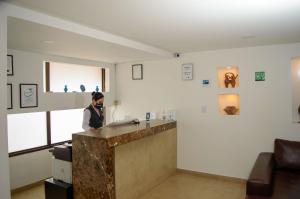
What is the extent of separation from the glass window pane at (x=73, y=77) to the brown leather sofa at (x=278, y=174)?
345cm

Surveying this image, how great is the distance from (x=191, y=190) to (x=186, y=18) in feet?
8.76

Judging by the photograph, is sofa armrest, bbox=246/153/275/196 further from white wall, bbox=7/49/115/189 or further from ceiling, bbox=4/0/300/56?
white wall, bbox=7/49/115/189

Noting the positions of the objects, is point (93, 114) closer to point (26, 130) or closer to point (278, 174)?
point (26, 130)

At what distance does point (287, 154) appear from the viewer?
136 inches

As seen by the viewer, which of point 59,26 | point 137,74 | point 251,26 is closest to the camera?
point 59,26

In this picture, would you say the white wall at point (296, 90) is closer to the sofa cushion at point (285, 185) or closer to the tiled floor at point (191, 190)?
the sofa cushion at point (285, 185)

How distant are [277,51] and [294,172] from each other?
1.81 meters

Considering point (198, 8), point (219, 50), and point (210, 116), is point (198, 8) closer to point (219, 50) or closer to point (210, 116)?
point (219, 50)

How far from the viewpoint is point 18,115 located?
3.88m

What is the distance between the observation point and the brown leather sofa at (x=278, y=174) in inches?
104

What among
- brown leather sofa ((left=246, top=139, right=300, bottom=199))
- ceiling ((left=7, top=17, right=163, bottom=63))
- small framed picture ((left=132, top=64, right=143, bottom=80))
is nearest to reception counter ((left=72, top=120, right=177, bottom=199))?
ceiling ((left=7, top=17, right=163, bottom=63))

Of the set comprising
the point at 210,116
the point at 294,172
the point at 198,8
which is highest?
the point at 198,8

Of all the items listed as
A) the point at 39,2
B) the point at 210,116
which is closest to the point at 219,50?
the point at 210,116

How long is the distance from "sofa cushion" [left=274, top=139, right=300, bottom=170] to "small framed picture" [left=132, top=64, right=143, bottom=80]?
2.81m
